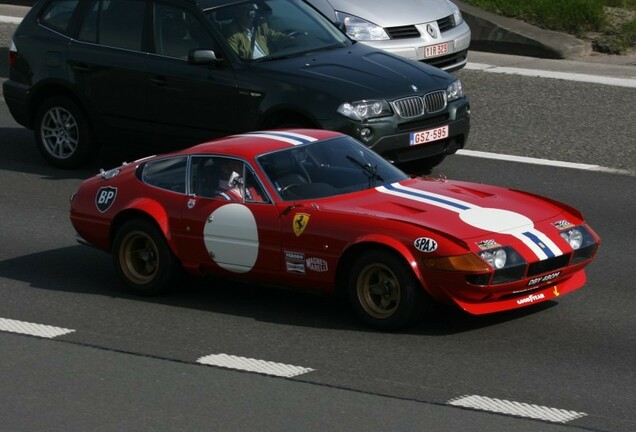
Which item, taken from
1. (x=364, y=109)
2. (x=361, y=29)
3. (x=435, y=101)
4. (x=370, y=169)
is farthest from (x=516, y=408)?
(x=361, y=29)

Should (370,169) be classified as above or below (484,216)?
above

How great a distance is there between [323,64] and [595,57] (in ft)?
25.5

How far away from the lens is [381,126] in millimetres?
12758

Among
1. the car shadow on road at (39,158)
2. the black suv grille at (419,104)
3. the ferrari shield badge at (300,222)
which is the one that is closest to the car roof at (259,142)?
the ferrari shield badge at (300,222)

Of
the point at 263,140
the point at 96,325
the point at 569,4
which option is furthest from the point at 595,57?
the point at 96,325

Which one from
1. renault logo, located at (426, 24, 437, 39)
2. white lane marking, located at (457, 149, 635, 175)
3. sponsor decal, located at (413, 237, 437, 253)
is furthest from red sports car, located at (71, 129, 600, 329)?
renault logo, located at (426, 24, 437, 39)

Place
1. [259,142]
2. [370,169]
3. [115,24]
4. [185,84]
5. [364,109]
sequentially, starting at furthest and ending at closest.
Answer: [115,24] → [185,84] → [364,109] → [259,142] → [370,169]

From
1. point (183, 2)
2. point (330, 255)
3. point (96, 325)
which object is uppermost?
point (183, 2)

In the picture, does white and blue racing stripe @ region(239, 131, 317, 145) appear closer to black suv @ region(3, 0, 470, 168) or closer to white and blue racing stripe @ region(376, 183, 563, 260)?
white and blue racing stripe @ region(376, 183, 563, 260)

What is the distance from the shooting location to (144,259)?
1020 centimetres

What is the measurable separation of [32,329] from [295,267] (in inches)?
72.0

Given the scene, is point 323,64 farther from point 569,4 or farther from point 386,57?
point 569,4

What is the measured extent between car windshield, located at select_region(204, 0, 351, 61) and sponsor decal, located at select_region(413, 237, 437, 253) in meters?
5.16

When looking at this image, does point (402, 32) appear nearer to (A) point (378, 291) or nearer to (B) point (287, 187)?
(B) point (287, 187)
